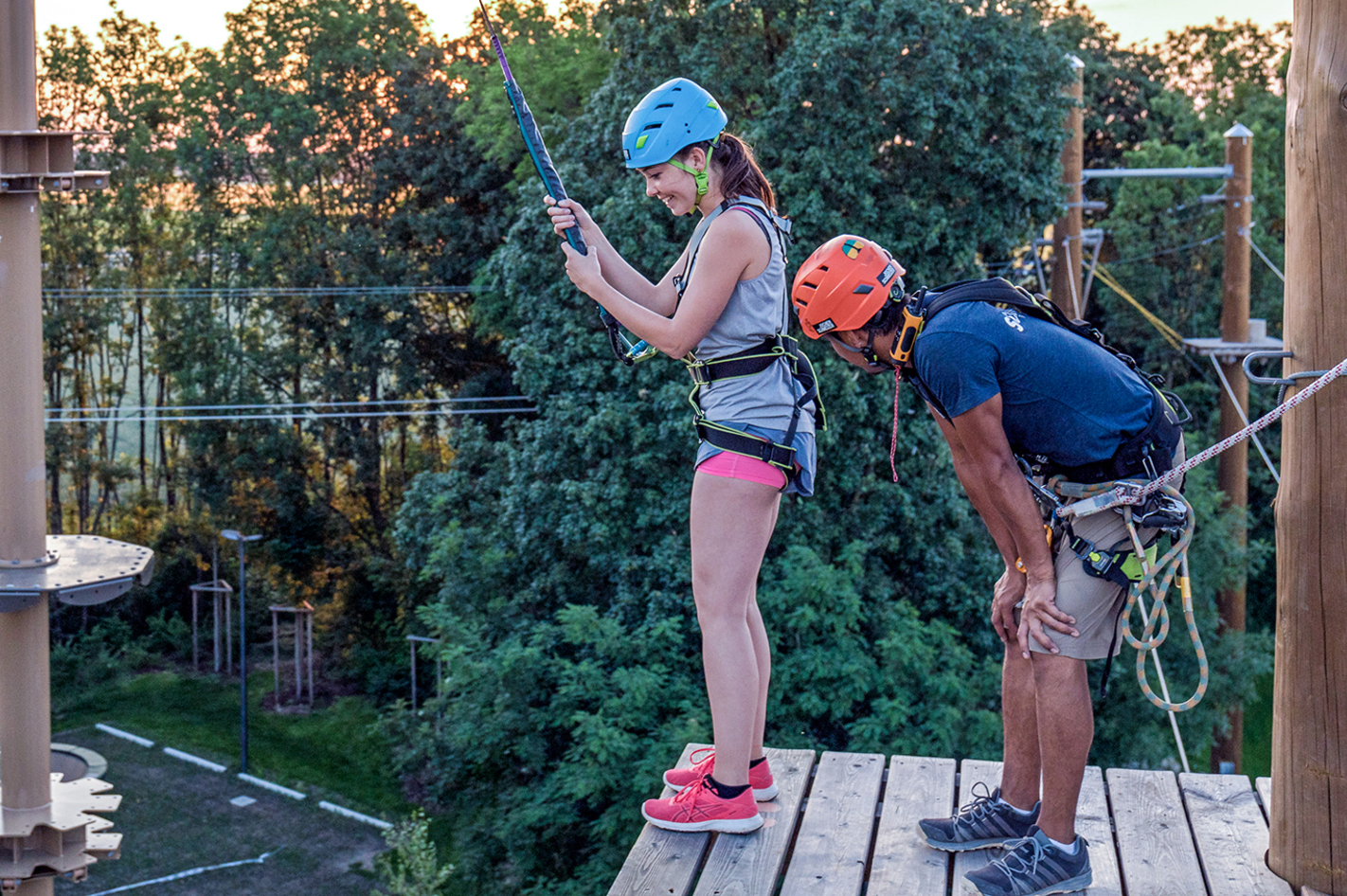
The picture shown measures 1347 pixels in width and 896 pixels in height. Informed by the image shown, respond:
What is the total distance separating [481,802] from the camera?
14594 mm

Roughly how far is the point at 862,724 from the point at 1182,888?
879 centimetres

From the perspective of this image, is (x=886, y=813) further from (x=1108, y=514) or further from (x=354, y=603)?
(x=354, y=603)

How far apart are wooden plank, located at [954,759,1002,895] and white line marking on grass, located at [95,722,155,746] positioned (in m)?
21.8

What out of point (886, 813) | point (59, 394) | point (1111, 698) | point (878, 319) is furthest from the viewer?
point (59, 394)

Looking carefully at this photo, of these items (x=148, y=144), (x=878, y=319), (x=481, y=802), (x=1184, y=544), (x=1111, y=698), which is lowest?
(x=481, y=802)


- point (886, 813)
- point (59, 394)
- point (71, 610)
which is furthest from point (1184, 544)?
point (59, 394)

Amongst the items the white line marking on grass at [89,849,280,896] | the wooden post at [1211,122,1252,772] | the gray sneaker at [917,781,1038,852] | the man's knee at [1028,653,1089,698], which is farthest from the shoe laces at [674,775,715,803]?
the white line marking on grass at [89,849,280,896]

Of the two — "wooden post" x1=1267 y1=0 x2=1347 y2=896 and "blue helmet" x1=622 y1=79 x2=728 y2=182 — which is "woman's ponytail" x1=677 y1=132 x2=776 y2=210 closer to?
"blue helmet" x1=622 y1=79 x2=728 y2=182

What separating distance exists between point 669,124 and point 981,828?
1959mm

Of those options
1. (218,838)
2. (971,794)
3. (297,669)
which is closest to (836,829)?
(971,794)

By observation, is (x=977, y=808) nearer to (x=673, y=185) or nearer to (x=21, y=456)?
(x=673, y=185)

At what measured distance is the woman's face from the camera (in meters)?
3.17

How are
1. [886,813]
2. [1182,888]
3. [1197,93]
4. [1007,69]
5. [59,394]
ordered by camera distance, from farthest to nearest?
[59,394] < [1197,93] < [1007,69] < [886,813] < [1182,888]

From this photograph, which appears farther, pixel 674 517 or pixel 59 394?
pixel 59 394
